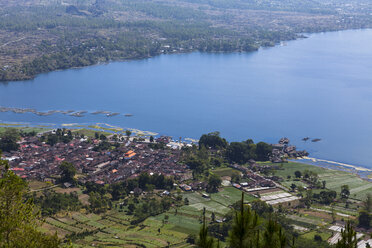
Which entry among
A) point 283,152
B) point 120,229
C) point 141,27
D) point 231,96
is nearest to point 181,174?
point 120,229

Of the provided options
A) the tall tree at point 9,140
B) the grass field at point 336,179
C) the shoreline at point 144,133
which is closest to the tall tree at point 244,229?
the grass field at point 336,179

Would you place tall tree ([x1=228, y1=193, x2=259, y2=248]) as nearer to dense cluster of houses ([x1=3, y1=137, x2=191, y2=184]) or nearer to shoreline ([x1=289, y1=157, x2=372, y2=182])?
dense cluster of houses ([x1=3, y1=137, x2=191, y2=184])

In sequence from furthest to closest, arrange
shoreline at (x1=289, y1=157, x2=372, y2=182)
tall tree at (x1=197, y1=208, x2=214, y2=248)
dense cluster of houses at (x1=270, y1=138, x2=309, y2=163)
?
dense cluster of houses at (x1=270, y1=138, x2=309, y2=163)
shoreline at (x1=289, y1=157, x2=372, y2=182)
tall tree at (x1=197, y1=208, x2=214, y2=248)

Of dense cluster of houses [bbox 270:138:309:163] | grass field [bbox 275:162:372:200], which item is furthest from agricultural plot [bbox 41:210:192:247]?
dense cluster of houses [bbox 270:138:309:163]

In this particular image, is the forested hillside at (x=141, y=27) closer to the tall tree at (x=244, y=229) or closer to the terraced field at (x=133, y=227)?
the terraced field at (x=133, y=227)

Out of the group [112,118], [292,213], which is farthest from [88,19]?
[292,213]
